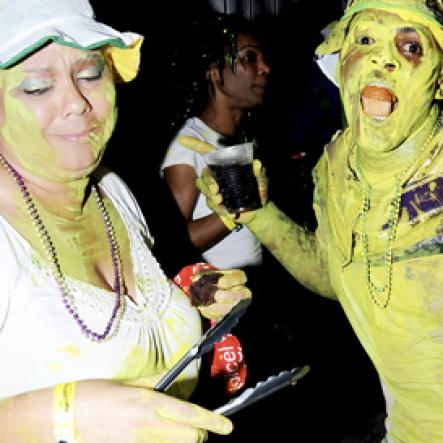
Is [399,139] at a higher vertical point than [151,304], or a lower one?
higher

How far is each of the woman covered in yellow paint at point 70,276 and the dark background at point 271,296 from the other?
4.46 feet

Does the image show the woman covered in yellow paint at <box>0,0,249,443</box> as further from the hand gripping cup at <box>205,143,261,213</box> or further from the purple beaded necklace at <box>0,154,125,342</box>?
the hand gripping cup at <box>205,143,261,213</box>

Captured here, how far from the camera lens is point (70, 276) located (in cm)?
151

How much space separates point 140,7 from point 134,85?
0.47 metres

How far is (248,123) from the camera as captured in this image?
3.96 meters

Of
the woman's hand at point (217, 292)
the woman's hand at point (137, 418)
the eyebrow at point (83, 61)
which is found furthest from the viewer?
the woman's hand at point (217, 292)

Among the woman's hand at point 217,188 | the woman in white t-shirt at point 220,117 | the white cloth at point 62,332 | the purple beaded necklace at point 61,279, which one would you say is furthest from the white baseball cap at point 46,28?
the woman in white t-shirt at point 220,117

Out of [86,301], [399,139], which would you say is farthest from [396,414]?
[86,301]

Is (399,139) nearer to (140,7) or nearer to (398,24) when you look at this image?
Answer: (398,24)

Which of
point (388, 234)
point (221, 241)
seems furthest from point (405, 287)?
point (221, 241)

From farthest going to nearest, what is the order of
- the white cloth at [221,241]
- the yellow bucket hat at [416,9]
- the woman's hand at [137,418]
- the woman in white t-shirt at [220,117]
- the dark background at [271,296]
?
the dark background at [271,296] → the white cloth at [221,241] → the woman in white t-shirt at [220,117] → the yellow bucket hat at [416,9] → the woman's hand at [137,418]

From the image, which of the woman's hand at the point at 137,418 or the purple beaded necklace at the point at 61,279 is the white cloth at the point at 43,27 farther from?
the woman's hand at the point at 137,418

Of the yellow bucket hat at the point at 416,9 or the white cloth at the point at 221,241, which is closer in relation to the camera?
the yellow bucket hat at the point at 416,9

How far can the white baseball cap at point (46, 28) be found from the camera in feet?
4.45
